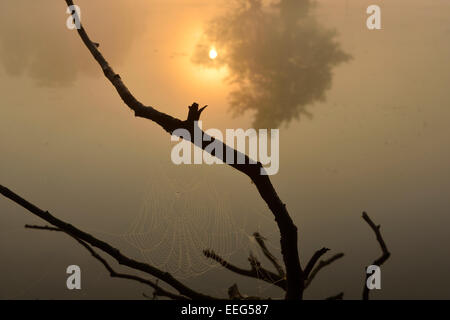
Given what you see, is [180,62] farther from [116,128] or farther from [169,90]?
[116,128]

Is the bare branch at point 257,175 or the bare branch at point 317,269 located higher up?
the bare branch at point 257,175

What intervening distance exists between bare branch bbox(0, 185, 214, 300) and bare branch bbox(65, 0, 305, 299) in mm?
377

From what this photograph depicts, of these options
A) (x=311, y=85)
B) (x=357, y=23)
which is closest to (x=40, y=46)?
(x=311, y=85)

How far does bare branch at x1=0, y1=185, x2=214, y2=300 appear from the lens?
3.45 ft

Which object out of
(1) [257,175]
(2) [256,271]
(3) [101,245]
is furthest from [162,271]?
(2) [256,271]

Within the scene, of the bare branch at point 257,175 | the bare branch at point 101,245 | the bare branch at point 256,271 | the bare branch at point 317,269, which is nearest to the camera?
the bare branch at point 101,245

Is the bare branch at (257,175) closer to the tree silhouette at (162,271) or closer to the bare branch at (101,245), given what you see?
the tree silhouette at (162,271)

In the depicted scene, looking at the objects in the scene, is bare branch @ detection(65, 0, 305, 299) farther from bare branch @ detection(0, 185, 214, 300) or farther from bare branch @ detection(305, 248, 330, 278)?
bare branch @ detection(0, 185, 214, 300)

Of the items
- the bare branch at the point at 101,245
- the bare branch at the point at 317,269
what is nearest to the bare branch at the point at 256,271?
the bare branch at the point at 317,269

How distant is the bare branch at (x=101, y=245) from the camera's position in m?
1.05

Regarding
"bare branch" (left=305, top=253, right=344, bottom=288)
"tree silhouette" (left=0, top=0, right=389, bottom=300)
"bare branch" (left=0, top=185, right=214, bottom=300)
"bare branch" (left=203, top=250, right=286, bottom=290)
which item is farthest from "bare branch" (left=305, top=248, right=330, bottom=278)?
"bare branch" (left=305, top=253, right=344, bottom=288)

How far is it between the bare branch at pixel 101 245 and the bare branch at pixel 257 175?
38 cm
